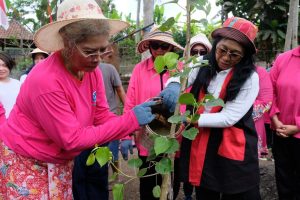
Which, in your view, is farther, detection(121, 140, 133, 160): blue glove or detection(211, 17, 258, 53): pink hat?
detection(121, 140, 133, 160): blue glove

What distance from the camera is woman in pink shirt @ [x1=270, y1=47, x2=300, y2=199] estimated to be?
7.70 feet

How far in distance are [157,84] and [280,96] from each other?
0.90 meters

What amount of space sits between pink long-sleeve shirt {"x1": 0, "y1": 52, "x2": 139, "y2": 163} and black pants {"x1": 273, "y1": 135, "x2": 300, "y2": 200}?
4.92 feet

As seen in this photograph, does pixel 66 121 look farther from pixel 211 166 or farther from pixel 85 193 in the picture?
pixel 85 193

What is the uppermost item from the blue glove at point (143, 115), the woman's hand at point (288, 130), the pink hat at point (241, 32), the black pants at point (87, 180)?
the pink hat at point (241, 32)

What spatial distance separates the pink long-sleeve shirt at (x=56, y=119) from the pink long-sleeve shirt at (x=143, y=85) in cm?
74

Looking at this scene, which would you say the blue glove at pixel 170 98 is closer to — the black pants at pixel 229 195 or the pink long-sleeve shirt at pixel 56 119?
the pink long-sleeve shirt at pixel 56 119

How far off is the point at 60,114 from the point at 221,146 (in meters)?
0.87

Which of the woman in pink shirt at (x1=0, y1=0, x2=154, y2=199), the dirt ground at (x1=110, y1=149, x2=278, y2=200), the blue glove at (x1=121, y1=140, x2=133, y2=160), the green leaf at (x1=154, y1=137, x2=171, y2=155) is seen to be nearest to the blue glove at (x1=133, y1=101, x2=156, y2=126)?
the woman in pink shirt at (x1=0, y1=0, x2=154, y2=199)

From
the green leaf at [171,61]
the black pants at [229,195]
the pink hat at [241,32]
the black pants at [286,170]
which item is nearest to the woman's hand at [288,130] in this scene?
the black pants at [286,170]

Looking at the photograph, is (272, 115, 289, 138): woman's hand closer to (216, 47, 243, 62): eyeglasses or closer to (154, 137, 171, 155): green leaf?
(216, 47, 243, 62): eyeglasses

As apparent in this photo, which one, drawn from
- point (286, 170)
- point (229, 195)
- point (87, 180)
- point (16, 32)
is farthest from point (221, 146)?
point (16, 32)

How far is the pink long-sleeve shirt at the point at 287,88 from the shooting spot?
2338mm

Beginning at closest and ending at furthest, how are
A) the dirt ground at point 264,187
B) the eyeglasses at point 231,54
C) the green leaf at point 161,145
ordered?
the green leaf at point 161,145 → the eyeglasses at point 231,54 → the dirt ground at point 264,187
